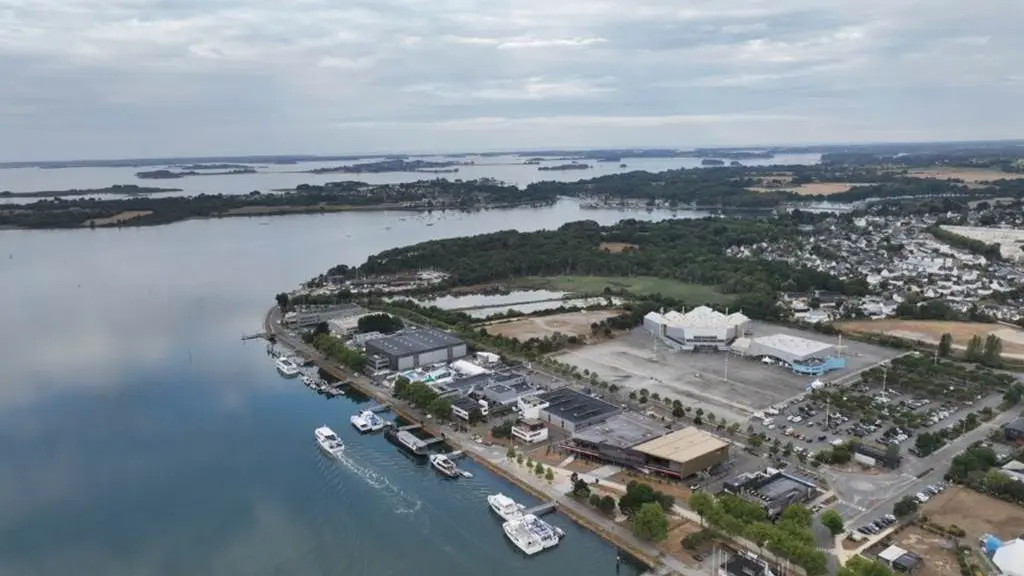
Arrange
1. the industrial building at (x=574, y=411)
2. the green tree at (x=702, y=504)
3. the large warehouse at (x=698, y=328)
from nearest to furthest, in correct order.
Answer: the green tree at (x=702, y=504) < the industrial building at (x=574, y=411) < the large warehouse at (x=698, y=328)

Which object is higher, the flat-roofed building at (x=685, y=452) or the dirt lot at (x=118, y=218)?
the dirt lot at (x=118, y=218)

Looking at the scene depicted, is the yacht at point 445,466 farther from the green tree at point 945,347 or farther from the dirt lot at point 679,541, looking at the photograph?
the green tree at point 945,347

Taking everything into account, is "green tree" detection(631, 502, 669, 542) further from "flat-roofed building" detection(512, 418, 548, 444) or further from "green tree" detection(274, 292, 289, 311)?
"green tree" detection(274, 292, 289, 311)

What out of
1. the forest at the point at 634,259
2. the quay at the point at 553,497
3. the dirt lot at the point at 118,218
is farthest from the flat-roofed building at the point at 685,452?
the dirt lot at the point at 118,218

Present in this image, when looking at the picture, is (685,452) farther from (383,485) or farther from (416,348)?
(416,348)

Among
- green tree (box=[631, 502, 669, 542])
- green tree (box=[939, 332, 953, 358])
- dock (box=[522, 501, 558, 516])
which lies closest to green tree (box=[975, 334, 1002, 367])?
green tree (box=[939, 332, 953, 358])

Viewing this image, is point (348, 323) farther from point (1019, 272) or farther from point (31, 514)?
point (1019, 272)

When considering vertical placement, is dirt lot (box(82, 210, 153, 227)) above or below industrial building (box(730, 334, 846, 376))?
above
